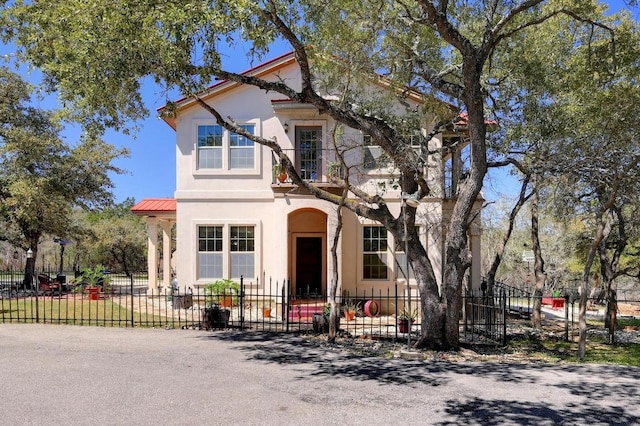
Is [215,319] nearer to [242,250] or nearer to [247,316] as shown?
[247,316]

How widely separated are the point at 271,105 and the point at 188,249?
19.3 feet

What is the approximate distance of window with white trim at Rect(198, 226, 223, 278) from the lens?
691 inches

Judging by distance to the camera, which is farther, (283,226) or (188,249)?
(188,249)

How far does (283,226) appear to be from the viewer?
16359 millimetres

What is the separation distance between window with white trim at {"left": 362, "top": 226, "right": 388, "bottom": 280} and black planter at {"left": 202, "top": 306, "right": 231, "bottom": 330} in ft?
19.2

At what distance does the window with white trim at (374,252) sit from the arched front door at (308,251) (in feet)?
5.86

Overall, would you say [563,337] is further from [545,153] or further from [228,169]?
[228,169]

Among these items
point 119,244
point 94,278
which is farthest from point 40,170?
point 119,244

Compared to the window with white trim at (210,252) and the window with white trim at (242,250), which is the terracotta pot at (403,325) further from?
the window with white trim at (210,252)

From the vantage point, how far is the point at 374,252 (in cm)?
1703

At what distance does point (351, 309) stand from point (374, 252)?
97.6 inches

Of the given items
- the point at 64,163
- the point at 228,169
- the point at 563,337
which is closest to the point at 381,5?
the point at 228,169

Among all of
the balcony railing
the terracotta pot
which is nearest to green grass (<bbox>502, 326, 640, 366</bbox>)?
the terracotta pot

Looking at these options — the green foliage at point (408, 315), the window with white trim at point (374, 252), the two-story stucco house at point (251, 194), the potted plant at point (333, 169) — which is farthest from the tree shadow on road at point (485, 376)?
the two-story stucco house at point (251, 194)
